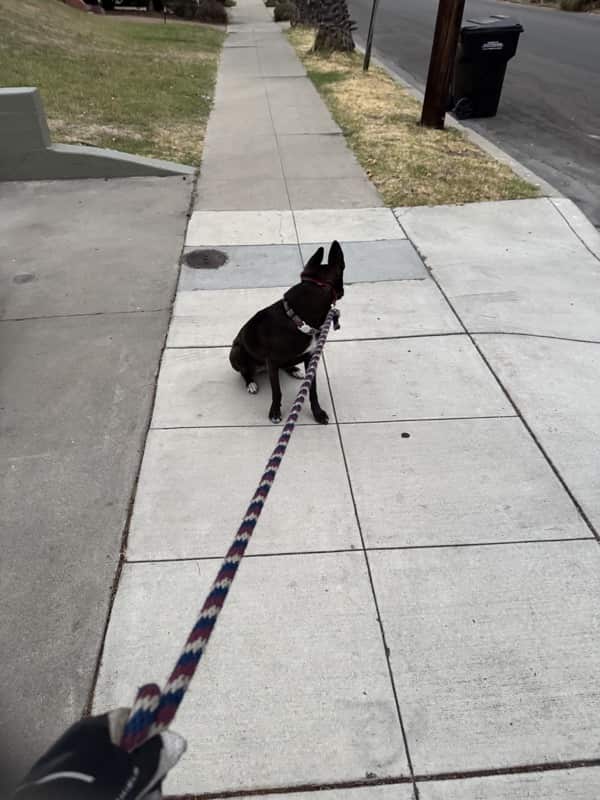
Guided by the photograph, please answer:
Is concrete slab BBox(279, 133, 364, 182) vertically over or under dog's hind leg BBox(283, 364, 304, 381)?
under

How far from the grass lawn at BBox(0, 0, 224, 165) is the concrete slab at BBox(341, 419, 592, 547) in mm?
6538

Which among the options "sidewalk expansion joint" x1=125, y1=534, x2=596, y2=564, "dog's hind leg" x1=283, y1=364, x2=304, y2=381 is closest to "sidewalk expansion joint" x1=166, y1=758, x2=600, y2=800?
"sidewalk expansion joint" x1=125, y1=534, x2=596, y2=564

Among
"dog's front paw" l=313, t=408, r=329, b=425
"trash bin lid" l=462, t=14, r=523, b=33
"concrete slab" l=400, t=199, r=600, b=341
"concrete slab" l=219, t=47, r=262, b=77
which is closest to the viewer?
"dog's front paw" l=313, t=408, r=329, b=425

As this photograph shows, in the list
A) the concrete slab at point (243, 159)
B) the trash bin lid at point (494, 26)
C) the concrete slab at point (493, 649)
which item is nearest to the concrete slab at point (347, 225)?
the concrete slab at point (243, 159)

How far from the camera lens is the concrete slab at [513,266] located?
15.9 feet

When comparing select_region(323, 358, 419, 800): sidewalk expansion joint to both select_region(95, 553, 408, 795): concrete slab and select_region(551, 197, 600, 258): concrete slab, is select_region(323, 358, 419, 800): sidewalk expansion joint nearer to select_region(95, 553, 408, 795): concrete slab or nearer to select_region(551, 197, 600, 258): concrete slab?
select_region(95, 553, 408, 795): concrete slab

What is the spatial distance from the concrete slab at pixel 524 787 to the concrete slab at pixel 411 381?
2.11 m

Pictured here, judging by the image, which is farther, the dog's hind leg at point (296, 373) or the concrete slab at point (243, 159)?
the concrete slab at point (243, 159)

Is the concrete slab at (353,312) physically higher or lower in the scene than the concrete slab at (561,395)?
lower

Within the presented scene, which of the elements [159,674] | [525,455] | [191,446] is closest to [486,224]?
[525,455]

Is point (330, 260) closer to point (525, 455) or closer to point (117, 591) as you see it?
point (525, 455)

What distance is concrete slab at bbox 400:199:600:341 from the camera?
191 inches

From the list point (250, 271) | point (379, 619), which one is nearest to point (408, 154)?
point (250, 271)

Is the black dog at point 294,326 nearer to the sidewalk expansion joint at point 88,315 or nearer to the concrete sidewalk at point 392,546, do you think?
the concrete sidewalk at point 392,546
